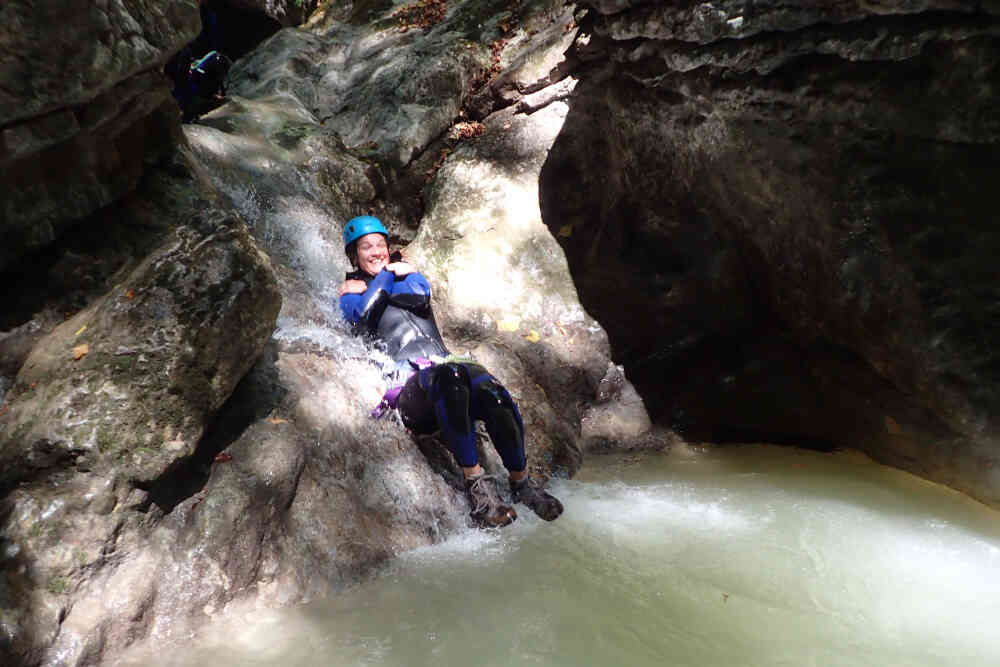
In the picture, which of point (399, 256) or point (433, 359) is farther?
point (399, 256)

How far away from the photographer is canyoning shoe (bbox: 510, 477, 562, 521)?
13.0ft

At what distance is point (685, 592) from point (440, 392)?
6.28ft

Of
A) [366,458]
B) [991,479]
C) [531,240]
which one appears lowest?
[991,479]

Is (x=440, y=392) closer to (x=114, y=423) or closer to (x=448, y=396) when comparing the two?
(x=448, y=396)

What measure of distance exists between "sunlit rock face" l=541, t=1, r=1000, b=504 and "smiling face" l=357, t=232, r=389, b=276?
1934 mm

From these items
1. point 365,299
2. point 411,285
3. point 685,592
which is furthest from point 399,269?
point 685,592

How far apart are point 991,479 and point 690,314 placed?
2.59m

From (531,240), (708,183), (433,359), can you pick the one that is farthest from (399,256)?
(708,183)

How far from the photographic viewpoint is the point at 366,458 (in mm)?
4141

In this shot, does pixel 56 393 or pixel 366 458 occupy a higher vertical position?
pixel 56 393

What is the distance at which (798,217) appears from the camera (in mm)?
4754

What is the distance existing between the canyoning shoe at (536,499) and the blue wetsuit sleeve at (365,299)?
189 cm

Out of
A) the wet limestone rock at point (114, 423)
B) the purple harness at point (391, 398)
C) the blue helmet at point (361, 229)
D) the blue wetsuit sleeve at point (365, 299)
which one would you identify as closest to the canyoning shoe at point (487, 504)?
the purple harness at point (391, 398)

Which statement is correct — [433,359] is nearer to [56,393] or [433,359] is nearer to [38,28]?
[56,393]
